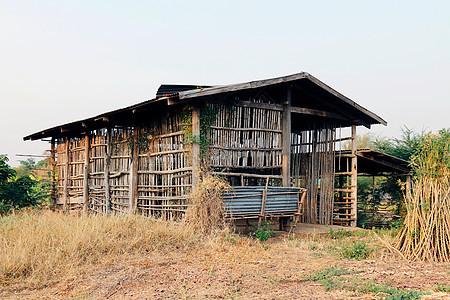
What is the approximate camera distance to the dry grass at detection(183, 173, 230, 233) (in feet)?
28.4

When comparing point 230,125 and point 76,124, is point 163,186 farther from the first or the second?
point 76,124

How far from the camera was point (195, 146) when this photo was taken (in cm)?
962

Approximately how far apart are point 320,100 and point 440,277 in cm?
798

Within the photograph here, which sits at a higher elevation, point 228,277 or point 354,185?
point 354,185

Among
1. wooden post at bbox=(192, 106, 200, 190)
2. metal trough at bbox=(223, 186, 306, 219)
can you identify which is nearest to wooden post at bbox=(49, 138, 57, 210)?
wooden post at bbox=(192, 106, 200, 190)

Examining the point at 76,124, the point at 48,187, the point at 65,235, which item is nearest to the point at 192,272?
the point at 65,235

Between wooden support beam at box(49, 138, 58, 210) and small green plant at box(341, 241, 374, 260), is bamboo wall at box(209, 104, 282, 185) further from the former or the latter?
wooden support beam at box(49, 138, 58, 210)

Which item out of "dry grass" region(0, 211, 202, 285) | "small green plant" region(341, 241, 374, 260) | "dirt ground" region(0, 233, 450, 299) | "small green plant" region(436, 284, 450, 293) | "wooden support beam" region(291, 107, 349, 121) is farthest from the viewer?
"wooden support beam" region(291, 107, 349, 121)

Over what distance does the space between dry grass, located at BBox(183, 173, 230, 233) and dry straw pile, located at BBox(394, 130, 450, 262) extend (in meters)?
3.65

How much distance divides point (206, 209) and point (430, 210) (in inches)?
172

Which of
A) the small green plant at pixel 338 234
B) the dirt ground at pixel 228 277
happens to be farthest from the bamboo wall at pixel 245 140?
the dirt ground at pixel 228 277

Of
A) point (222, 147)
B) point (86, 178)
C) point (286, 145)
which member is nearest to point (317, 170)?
point (286, 145)

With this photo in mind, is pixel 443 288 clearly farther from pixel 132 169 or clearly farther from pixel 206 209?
pixel 132 169

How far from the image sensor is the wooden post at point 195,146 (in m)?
9.51
